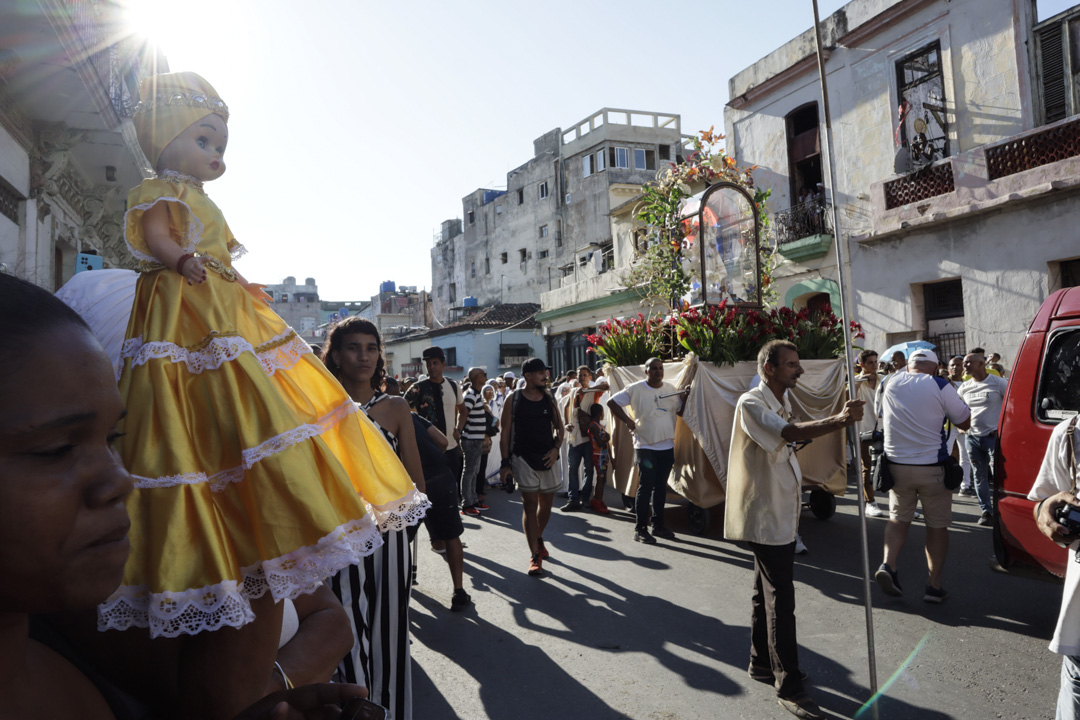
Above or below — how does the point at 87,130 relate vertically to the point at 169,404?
above

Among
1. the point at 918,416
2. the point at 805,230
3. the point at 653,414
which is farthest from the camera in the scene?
the point at 805,230

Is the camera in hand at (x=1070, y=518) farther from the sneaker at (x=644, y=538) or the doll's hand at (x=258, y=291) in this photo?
the sneaker at (x=644, y=538)

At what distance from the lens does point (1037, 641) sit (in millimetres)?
4711

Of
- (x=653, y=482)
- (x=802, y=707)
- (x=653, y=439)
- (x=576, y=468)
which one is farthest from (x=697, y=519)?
(x=802, y=707)

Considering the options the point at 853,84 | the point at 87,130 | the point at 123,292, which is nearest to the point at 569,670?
the point at 123,292

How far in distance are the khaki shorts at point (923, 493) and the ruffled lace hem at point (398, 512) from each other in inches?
202

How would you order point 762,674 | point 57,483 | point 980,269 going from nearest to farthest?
point 57,483 < point 762,674 < point 980,269

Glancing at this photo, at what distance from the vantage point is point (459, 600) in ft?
19.1

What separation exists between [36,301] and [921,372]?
22.4 feet

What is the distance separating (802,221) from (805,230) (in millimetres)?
256

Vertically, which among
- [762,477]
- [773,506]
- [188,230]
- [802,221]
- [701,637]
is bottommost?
[701,637]

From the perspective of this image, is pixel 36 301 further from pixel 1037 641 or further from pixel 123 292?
pixel 1037 641

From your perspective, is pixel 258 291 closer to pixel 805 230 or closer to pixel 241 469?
pixel 241 469

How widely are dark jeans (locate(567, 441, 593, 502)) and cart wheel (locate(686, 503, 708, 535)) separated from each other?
5.92 feet
